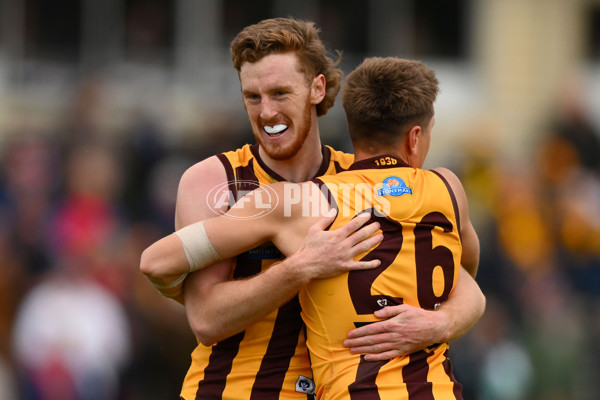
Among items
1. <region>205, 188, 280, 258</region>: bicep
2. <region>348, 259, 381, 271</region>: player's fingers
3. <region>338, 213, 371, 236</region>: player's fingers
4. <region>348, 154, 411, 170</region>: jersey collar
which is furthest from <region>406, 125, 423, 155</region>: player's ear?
<region>205, 188, 280, 258</region>: bicep

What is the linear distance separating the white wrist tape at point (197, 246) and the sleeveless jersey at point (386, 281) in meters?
0.46

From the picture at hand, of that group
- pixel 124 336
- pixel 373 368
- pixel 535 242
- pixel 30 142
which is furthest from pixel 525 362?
pixel 373 368

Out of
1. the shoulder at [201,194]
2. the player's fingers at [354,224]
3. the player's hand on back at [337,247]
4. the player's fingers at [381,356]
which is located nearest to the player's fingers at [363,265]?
the player's hand on back at [337,247]

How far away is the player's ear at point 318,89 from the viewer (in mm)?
4789

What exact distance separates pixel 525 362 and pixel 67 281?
479 cm

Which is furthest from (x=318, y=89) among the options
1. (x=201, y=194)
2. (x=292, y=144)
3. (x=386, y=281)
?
(x=386, y=281)

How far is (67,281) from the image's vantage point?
27.9 ft

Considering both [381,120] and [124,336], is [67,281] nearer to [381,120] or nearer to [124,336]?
[124,336]

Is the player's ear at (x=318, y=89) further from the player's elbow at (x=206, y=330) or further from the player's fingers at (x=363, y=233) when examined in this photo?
the player's elbow at (x=206, y=330)

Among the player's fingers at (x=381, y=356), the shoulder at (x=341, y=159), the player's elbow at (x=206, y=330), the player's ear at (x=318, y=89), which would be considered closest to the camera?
the player's fingers at (x=381, y=356)

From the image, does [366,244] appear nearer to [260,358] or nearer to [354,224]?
[354,224]

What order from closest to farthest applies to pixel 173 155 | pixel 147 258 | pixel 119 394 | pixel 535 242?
pixel 147 258
pixel 119 394
pixel 173 155
pixel 535 242

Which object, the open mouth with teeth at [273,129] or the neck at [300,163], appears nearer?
the open mouth with teeth at [273,129]

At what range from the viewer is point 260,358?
4.63 metres
